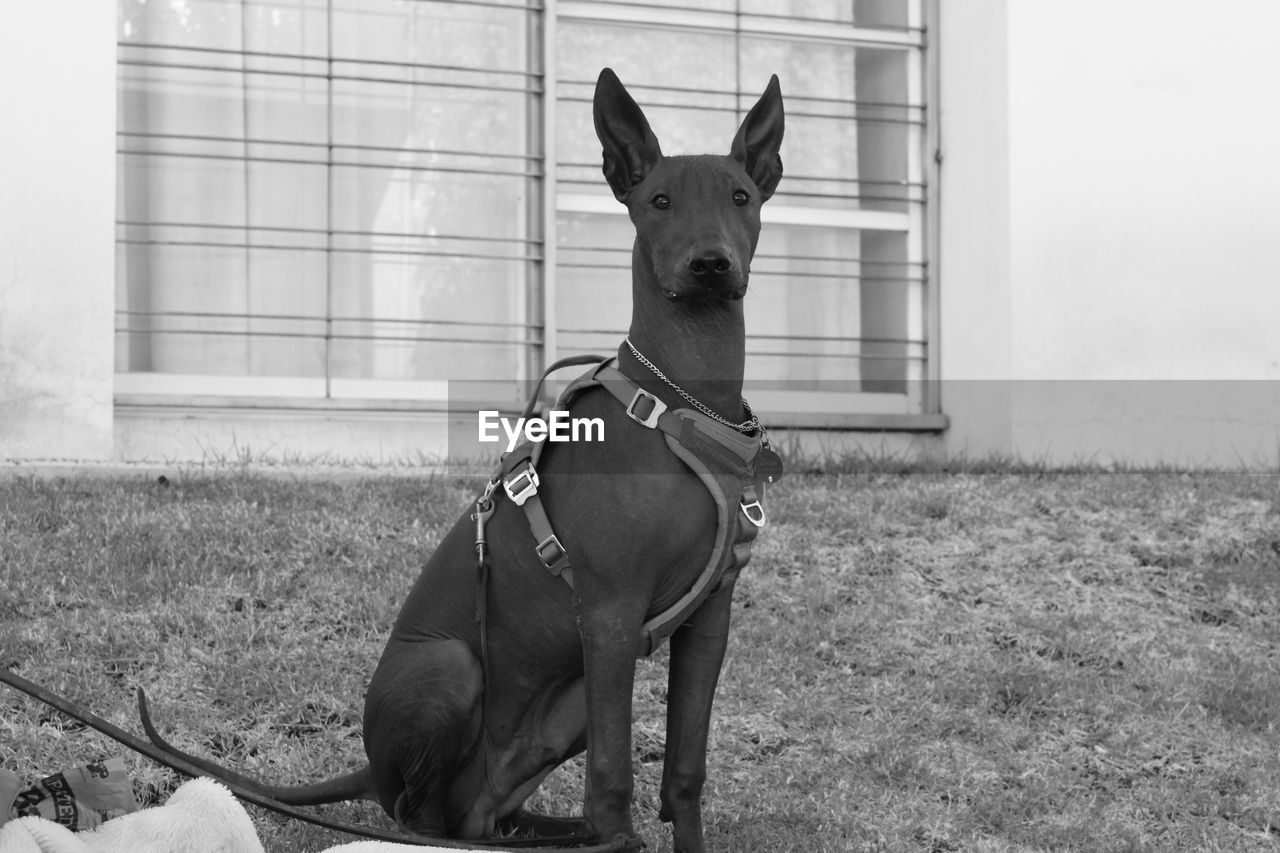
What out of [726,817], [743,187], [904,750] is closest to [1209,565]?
[904,750]

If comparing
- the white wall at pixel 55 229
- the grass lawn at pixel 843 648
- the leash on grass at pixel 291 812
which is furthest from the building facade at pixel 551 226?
the leash on grass at pixel 291 812

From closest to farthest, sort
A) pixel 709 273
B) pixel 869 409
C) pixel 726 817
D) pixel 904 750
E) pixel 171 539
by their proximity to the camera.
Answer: pixel 709 273 → pixel 726 817 → pixel 904 750 → pixel 171 539 → pixel 869 409

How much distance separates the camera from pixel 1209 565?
664cm

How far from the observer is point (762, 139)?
3.30 m

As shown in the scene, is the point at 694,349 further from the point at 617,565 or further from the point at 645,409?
the point at 617,565

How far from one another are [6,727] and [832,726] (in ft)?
9.10

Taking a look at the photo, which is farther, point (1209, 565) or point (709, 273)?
point (1209, 565)

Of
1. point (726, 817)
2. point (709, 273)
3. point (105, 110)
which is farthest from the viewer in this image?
point (105, 110)

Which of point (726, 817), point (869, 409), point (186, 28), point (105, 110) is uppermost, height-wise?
point (186, 28)

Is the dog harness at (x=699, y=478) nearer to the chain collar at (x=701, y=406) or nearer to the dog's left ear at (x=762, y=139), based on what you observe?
the chain collar at (x=701, y=406)

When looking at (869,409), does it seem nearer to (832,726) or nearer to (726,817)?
(832,726)

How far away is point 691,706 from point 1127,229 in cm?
660

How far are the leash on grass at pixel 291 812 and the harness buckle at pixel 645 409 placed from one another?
913 millimetres

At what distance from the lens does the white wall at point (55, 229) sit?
750cm
